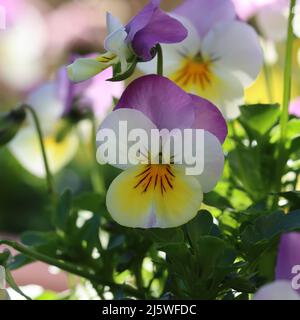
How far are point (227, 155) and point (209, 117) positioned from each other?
0.17m

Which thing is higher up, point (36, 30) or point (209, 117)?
point (209, 117)

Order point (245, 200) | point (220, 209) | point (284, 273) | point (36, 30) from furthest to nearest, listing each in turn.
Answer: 1. point (36, 30)
2. point (245, 200)
3. point (220, 209)
4. point (284, 273)

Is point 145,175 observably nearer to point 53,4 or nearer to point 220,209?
point 220,209

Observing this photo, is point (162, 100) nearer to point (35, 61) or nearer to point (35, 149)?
point (35, 149)

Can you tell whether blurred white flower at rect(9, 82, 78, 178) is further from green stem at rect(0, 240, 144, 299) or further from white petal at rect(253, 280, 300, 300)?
white petal at rect(253, 280, 300, 300)

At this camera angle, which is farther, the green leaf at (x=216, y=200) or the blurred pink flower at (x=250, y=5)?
the blurred pink flower at (x=250, y=5)

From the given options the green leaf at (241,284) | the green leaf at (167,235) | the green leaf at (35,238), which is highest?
the green leaf at (167,235)

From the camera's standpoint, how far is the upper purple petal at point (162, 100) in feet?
2.38

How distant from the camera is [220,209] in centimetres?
84

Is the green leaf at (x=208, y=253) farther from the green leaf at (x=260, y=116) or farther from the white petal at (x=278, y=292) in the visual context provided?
the green leaf at (x=260, y=116)

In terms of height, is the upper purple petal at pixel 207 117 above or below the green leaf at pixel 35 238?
above

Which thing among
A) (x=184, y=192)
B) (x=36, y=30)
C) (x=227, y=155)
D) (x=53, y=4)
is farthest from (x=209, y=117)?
(x=53, y=4)

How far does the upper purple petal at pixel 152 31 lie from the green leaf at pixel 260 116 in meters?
0.15

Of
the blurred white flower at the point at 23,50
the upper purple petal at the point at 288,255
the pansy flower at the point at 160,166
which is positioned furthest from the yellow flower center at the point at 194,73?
the blurred white flower at the point at 23,50
